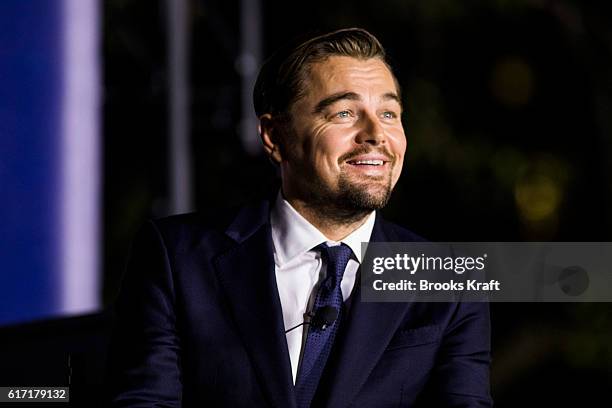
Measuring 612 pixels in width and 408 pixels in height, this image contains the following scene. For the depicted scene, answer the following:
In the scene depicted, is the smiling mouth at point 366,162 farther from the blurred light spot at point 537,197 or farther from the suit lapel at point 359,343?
the blurred light spot at point 537,197

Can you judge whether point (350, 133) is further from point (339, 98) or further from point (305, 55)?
point (305, 55)

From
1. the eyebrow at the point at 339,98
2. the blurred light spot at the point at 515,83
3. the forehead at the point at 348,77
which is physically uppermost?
the blurred light spot at the point at 515,83

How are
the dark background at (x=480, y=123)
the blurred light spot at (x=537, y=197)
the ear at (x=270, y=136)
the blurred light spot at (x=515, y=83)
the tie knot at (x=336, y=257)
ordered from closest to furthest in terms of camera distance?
the tie knot at (x=336, y=257) < the ear at (x=270, y=136) < the dark background at (x=480, y=123) < the blurred light spot at (x=537, y=197) < the blurred light spot at (x=515, y=83)

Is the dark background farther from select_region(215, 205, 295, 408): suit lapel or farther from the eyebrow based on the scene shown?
the eyebrow

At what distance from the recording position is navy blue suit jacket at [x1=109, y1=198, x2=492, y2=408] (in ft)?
5.26

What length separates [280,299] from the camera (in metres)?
1.72

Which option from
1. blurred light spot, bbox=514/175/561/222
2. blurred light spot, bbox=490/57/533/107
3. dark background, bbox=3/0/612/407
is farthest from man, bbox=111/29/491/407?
blurred light spot, bbox=490/57/533/107

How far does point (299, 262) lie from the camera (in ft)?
5.77

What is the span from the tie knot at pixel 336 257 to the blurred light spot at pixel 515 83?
15.8 ft

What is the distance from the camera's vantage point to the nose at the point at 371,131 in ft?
5.39

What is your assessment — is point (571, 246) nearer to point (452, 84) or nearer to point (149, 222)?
point (149, 222)

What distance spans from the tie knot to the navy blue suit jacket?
0.06 metres

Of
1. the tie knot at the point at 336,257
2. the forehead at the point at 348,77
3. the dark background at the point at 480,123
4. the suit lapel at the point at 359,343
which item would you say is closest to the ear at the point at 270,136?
the forehead at the point at 348,77

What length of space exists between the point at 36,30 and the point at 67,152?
1.57ft
